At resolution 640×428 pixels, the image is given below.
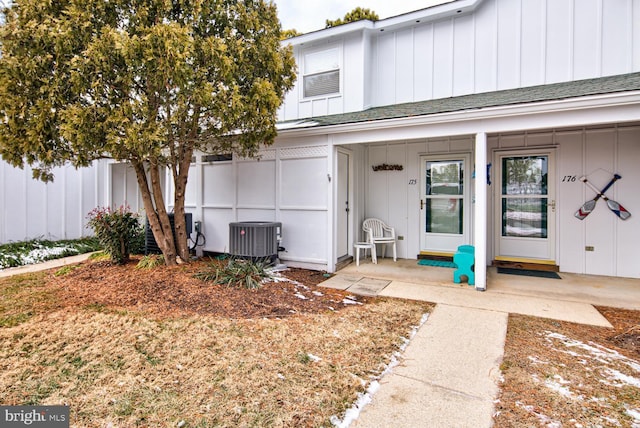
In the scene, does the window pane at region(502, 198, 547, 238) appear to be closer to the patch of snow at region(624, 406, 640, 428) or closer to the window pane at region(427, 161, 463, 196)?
the window pane at region(427, 161, 463, 196)

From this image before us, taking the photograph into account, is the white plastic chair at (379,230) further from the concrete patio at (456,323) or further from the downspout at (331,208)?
the downspout at (331,208)

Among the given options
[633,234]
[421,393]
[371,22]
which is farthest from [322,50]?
[421,393]

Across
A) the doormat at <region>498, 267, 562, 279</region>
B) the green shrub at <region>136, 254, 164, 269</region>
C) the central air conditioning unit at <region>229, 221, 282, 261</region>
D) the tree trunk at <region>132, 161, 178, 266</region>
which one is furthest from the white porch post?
the green shrub at <region>136, 254, 164, 269</region>

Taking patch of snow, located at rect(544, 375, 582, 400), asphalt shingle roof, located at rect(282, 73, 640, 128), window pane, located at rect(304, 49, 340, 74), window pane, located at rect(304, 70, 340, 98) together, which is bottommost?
patch of snow, located at rect(544, 375, 582, 400)

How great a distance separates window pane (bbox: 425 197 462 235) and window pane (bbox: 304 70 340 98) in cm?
358

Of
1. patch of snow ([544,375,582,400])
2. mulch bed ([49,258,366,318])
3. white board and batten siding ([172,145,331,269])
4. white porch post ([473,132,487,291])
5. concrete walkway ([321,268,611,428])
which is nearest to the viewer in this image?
concrete walkway ([321,268,611,428])

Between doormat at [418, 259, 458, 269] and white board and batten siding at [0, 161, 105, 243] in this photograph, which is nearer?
doormat at [418, 259, 458, 269]

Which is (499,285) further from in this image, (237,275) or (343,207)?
(237,275)

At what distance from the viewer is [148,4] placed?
4570 millimetres

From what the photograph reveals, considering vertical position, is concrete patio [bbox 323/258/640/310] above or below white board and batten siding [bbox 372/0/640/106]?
below

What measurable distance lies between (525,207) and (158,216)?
694 centimetres

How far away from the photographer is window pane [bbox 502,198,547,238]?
625 centimetres

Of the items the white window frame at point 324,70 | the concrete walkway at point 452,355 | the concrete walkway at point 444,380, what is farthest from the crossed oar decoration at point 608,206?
the white window frame at point 324,70

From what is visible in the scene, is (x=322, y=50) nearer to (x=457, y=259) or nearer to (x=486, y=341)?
(x=457, y=259)
